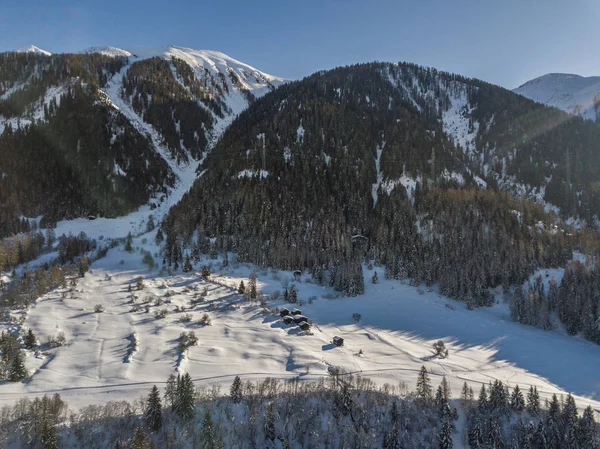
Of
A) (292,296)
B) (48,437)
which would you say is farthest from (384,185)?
(48,437)

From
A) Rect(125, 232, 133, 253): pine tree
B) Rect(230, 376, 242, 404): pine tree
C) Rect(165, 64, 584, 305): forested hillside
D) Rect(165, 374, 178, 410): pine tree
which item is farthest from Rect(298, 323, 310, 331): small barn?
Rect(125, 232, 133, 253): pine tree

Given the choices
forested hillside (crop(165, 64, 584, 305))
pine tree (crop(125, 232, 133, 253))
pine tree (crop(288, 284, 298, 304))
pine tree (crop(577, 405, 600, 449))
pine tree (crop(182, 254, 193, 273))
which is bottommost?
pine tree (crop(577, 405, 600, 449))

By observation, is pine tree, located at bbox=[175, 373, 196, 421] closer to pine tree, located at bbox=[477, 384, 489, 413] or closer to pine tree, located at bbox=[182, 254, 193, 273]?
pine tree, located at bbox=[477, 384, 489, 413]

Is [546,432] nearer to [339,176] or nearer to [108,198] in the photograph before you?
[339,176]

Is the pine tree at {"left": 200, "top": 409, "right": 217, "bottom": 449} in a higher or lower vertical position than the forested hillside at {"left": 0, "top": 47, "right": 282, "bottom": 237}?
lower

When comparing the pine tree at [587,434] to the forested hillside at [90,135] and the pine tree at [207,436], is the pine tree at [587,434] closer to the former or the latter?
the pine tree at [207,436]

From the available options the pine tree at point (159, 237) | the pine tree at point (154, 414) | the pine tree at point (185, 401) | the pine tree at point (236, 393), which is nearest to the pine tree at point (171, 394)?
the pine tree at point (185, 401)

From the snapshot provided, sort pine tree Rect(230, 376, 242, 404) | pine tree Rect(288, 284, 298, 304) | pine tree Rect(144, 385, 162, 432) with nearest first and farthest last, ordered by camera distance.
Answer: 1. pine tree Rect(144, 385, 162, 432)
2. pine tree Rect(230, 376, 242, 404)
3. pine tree Rect(288, 284, 298, 304)

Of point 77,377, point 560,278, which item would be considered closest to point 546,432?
point 77,377
